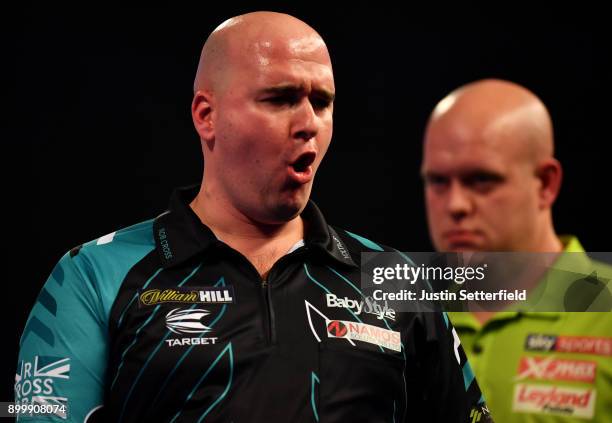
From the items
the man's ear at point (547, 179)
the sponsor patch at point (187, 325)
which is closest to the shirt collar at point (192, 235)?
the sponsor patch at point (187, 325)

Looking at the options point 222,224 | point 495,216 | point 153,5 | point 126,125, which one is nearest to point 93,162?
point 126,125

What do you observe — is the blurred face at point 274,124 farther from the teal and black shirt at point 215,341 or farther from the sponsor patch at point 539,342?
the sponsor patch at point 539,342

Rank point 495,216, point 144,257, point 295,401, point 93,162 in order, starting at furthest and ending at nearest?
point 93,162, point 495,216, point 144,257, point 295,401

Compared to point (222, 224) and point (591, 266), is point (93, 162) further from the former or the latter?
point (591, 266)

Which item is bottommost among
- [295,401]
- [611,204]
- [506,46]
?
[295,401]

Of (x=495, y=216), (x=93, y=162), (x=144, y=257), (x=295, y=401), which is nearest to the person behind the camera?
(x=295, y=401)

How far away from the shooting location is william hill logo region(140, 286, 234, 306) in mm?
2180

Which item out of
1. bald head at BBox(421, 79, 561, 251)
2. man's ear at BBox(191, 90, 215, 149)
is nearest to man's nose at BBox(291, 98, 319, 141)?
man's ear at BBox(191, 90, 215, 149)

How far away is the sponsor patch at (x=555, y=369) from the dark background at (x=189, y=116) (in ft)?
2.82

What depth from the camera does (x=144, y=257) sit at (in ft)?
7.43

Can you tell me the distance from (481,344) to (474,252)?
259mm

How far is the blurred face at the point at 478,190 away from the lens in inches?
104

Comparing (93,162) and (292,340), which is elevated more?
(93,162)

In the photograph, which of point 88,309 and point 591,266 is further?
point 591,266
